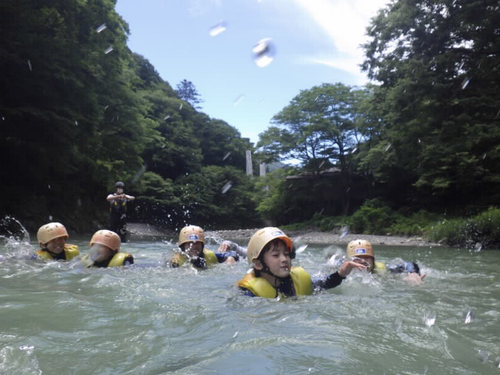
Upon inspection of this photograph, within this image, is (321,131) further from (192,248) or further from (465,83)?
(192,248)

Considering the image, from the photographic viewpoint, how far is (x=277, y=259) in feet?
15.0

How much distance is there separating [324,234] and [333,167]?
23.0ft

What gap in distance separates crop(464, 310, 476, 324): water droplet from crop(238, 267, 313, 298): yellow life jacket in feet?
5.17

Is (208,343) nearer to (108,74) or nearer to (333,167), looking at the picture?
(108,74)

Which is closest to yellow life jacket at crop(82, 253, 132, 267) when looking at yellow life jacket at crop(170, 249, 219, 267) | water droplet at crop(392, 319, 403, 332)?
yellow life jacket at crop(170, 249, 219, 267)

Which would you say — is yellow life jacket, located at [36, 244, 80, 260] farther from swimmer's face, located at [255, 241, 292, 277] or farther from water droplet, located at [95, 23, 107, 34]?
water droplet, located at [95, 23, 107, 34]

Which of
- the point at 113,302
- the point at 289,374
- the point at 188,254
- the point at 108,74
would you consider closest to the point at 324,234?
the point at 108,74

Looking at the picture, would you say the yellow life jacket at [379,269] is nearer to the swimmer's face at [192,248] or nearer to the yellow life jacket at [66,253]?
the swimmer's face at [192,248]

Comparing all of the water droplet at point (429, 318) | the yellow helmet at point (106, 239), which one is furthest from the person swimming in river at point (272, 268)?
the yellow helmet at point (106, 239)

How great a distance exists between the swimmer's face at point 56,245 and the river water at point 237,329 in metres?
1.89

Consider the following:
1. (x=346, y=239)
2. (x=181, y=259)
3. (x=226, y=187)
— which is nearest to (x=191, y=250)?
(x=181, y=259)

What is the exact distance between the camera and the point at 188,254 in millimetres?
7488

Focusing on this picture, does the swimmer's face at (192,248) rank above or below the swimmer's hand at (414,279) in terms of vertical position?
above

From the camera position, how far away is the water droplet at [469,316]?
13.1 feet
